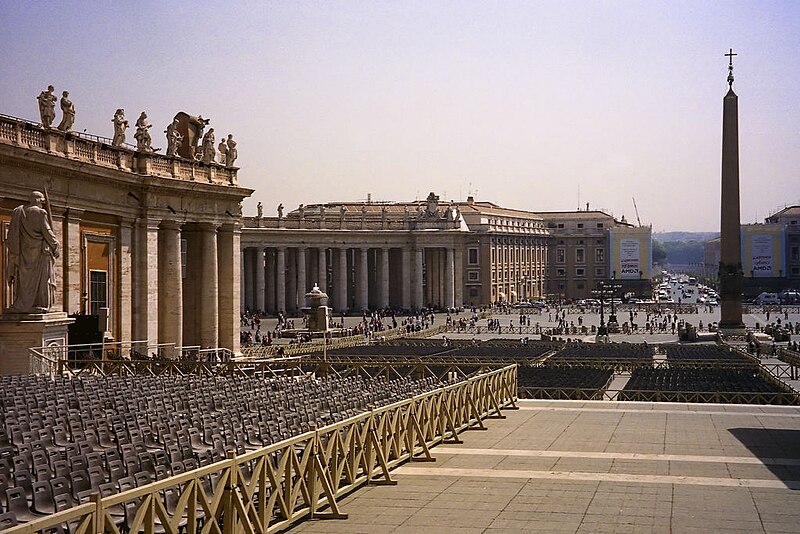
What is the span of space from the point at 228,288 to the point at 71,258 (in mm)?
11757

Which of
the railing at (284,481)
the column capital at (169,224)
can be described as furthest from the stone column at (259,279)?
the railing at (284,481)

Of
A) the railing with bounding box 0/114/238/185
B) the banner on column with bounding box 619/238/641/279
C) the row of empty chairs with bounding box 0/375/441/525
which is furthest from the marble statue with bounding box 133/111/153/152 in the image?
the banner on column with bounding box 619/238/641/279

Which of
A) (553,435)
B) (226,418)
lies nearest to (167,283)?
(553,435)

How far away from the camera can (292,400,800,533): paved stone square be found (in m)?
13.1

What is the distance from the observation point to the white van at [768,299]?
14205cm

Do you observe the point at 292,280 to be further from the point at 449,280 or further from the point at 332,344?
the point at 332,344

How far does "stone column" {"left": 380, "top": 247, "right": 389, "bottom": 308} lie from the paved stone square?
10574cm

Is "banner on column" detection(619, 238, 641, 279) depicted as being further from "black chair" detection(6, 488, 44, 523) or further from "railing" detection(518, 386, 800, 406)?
"black chair" detection(6, 488, 44, 523)

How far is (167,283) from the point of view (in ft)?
144

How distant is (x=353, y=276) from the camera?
137m

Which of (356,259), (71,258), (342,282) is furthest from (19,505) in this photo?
(356,259)

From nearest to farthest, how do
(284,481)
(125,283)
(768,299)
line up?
1. (284,481)
2. (125,283)
3. (768,299)

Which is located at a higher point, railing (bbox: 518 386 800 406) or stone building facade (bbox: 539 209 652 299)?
stone building facade (bbox: 539 209 652 299)

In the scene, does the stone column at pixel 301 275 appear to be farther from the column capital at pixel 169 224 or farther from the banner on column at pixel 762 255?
the column capital at pixel 169 224
